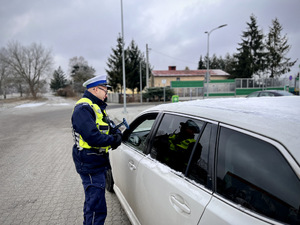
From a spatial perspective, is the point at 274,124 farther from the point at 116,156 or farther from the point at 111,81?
the point at 111,81

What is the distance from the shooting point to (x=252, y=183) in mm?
1113

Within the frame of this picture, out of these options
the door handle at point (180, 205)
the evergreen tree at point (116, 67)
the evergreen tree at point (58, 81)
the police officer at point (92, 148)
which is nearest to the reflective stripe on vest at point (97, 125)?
the police officer at point (92, 148)

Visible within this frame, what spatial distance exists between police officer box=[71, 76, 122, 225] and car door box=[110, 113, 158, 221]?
0.27m

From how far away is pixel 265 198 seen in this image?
3.39ft

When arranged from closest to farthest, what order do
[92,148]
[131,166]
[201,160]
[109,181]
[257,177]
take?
[257,177]
[201,160]
[92,148]
[131,166]
[109,181]

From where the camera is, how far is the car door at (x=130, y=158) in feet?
7.22

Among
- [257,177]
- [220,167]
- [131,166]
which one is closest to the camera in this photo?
[257,177]

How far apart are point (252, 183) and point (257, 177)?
5 cm

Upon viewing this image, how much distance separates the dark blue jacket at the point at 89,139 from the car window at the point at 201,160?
922 millimetres

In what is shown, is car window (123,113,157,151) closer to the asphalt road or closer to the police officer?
the police officer

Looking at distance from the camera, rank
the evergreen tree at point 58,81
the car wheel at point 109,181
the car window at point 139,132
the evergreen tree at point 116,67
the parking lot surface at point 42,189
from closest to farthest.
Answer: the car window at point 139,132, the parking lot surface at point 42,189, the car wheel at point 109,181, the evergreen tree at point 116,67, the evergreen tree at point 58,81

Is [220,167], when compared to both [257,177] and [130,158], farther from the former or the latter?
[130,158]

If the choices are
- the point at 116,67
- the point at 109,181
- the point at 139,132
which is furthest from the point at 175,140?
the point at 116,67

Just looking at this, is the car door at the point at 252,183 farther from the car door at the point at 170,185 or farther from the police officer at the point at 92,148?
the police officer at the point at 92,148
